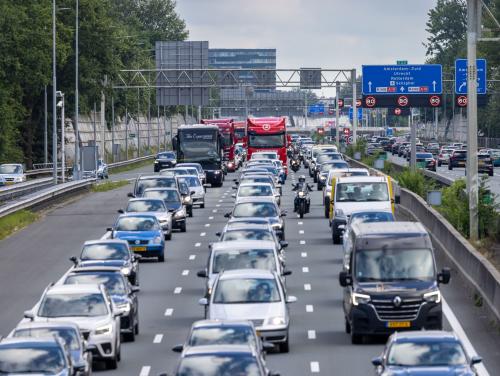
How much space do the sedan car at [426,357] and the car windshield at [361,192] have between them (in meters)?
25.8

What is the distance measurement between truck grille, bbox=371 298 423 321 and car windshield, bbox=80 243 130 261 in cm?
975

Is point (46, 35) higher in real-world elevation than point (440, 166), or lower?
higher

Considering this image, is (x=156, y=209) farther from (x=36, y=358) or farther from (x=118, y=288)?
(x=36, y=358)

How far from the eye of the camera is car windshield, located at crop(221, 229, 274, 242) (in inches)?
1428

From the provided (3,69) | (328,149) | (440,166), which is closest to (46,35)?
(3,69)

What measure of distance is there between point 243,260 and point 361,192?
15299mm

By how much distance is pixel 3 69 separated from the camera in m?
97.8

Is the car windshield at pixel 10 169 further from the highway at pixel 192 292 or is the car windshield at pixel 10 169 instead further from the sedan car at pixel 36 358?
the sedan car at pixel 36 358

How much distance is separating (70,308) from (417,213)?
28214 millimetres

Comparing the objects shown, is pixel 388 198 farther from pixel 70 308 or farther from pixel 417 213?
pixel 70 308

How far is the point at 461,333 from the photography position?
94.2 feet

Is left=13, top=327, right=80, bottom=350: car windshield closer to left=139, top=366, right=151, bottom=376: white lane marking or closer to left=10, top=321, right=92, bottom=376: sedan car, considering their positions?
left=10, top=321, right=92, bottom=376: sedan car

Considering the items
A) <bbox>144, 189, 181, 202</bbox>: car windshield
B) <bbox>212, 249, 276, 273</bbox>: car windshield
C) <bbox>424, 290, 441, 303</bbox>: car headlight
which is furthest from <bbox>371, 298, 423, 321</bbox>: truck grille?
<bbox>144, 189, 181, 202</bbox>: car windshield

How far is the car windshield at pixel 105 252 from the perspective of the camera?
35031mm
